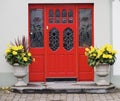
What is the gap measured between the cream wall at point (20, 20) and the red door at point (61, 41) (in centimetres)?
43

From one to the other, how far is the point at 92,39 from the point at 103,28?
0.55 metres

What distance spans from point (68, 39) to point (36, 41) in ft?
3.43

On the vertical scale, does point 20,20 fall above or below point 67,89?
above

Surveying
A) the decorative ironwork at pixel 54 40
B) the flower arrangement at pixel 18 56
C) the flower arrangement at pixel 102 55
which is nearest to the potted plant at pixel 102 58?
the flower arrangement at pixel 102 55

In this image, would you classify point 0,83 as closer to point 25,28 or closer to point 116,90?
point 25,28

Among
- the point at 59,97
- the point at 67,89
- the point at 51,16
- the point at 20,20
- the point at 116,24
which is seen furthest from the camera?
the point at 51,16

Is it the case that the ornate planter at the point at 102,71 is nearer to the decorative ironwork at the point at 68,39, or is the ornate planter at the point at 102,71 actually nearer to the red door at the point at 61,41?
the red door at the point at 61,41

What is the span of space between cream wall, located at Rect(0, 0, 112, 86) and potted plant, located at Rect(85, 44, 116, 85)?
0.60 meters

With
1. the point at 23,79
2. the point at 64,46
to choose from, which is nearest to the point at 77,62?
the point at 64,46

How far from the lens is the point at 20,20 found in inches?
600

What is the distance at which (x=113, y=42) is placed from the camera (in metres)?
15.1

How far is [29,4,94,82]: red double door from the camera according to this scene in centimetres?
1552

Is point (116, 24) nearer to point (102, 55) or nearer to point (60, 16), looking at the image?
point (102, 55)

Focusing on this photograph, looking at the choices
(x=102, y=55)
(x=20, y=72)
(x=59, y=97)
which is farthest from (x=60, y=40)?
(x=59, y=97)
